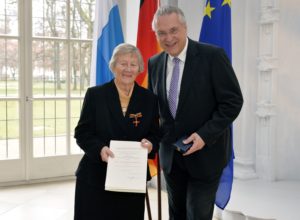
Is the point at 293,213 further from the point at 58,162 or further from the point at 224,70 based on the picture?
the point at 58,162

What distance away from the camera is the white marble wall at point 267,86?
3646 mm

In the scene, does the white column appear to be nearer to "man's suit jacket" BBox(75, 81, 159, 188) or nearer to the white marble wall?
the white marble wall

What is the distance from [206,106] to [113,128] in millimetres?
465

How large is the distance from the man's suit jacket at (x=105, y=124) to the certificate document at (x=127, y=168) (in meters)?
0.08

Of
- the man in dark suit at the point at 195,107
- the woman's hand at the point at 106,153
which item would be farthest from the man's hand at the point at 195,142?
the woman's hand at the point at 106,153

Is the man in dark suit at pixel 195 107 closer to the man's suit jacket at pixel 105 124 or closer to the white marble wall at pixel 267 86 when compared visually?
the man's suit jacket at pixel 105 124

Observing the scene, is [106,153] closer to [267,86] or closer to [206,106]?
[206,106]

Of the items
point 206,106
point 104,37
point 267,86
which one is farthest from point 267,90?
point 206,106

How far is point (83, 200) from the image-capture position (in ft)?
6.39

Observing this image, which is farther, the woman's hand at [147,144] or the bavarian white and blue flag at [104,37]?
the bavarian white and blue flag at [104,37]

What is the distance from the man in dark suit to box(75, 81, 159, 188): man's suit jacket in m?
0.12

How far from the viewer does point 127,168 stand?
1815 millimetres

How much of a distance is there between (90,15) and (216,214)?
8.50 feet

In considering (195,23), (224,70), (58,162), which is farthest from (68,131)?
(224,70)
